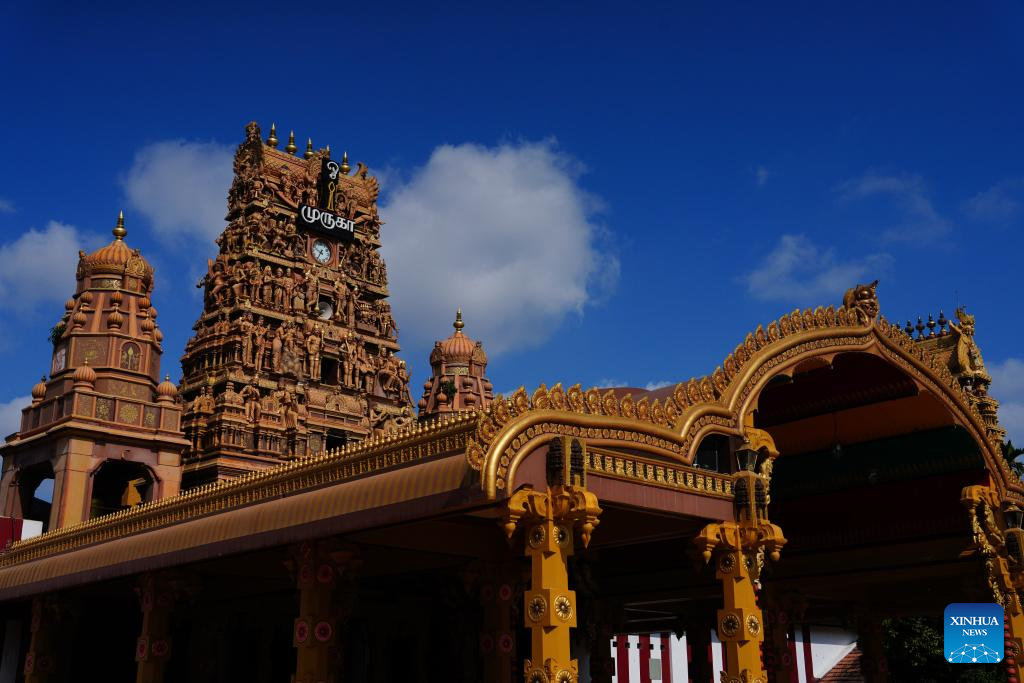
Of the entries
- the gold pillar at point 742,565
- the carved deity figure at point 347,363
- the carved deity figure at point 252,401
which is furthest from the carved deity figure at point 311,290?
the gold pillar at point 742,565

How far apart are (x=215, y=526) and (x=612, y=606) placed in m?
11.4

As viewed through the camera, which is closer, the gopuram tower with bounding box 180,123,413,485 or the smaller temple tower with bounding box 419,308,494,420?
the gopuram tower with bounding box 180,123,413,485

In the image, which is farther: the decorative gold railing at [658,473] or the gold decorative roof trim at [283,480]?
the gold decorative roof trim at [283,480]

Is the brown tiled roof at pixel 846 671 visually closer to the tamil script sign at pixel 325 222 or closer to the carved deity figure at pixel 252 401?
the carved deity figure at pixel 252 401

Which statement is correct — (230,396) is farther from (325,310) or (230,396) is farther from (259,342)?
(325,310)

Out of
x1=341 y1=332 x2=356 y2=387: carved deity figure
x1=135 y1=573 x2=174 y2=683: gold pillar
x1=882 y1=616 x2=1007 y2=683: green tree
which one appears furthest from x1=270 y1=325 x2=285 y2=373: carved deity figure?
x1=882 y1=616 x2=1007 y2=683: green tree

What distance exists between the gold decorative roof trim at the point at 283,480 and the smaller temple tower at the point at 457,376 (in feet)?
84.6

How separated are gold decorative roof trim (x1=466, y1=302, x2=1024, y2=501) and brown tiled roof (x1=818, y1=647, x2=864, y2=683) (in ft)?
67.9

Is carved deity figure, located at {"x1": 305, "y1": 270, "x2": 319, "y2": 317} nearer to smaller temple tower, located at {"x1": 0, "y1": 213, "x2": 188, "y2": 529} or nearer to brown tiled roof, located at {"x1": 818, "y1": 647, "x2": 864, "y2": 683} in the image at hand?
smaller temple tower, located at {"x1": 0, "y1": 213, "x2": 188, "y2": 529}

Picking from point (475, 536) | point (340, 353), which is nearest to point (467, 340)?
point (340, 353)

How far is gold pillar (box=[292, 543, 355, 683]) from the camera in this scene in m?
16.6

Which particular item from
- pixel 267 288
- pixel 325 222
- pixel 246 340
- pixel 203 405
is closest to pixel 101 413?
pixel 203 405

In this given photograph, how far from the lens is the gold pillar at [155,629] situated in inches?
812

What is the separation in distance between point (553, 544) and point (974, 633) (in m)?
13.4
